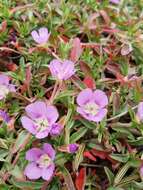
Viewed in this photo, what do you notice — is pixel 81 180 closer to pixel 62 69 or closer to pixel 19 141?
pixel 19 141

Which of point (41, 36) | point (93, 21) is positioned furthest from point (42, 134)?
point (93, 21)

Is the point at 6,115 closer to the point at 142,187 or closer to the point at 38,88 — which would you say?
the point at 38,88

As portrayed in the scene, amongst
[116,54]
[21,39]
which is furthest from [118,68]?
[21,39]

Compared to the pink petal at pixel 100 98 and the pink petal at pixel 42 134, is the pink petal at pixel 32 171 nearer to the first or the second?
the pink petal at pixel 42 134

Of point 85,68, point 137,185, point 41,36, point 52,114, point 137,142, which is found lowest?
point 137,185

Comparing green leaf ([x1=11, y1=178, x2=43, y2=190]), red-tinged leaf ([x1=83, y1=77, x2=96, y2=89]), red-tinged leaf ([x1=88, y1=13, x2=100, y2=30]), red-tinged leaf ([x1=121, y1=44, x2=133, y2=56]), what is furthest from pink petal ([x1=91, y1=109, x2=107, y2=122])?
red-tinged leaf ([x1=88, y1=13, x2=100, y2=30])

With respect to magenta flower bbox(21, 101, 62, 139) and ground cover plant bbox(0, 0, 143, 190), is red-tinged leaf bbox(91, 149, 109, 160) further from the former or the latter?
magenta flower bbox(21, 101, 62, 139)
